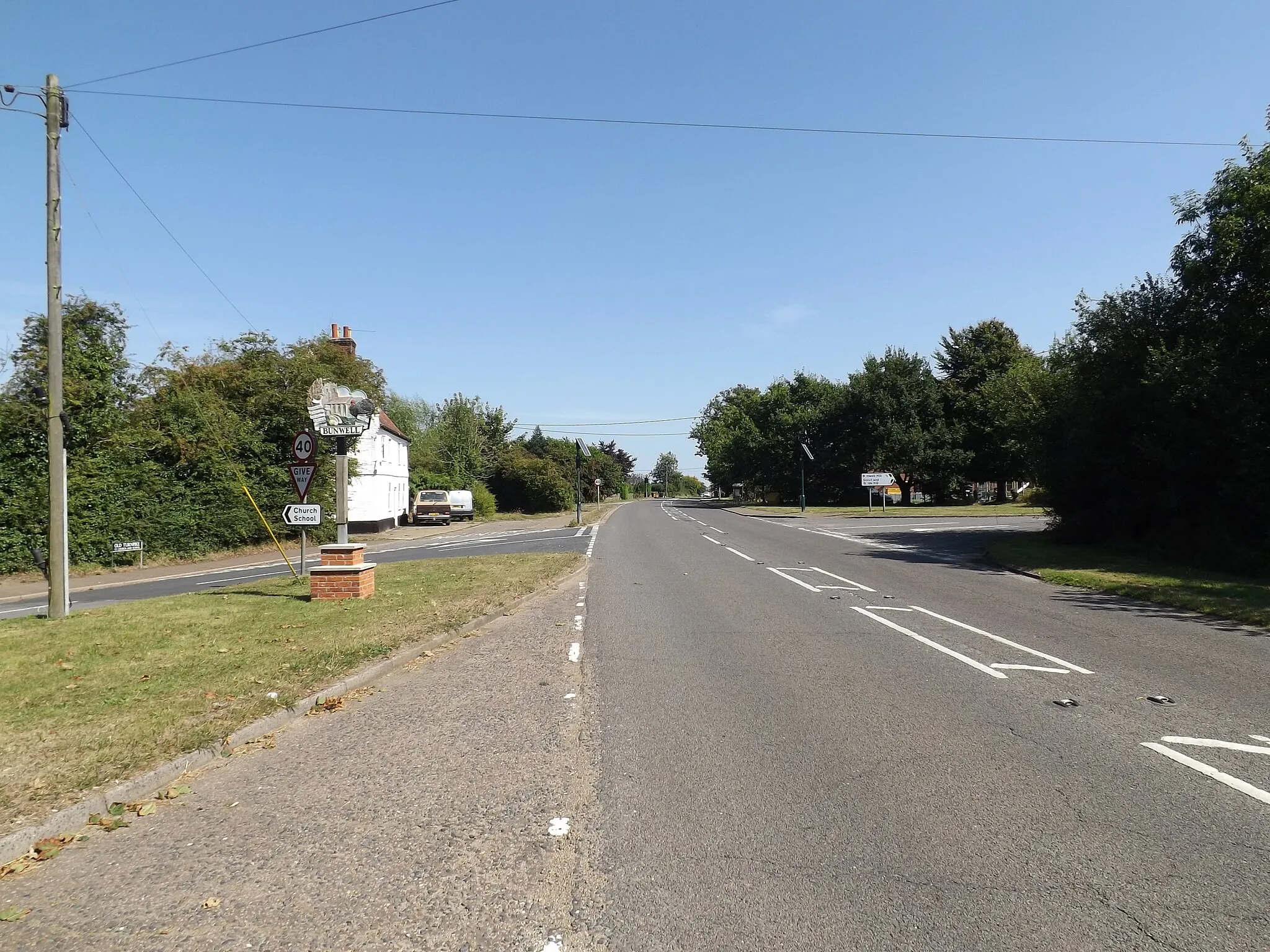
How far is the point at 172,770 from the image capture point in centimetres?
543

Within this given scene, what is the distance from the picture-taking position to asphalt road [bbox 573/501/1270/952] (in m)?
3.51

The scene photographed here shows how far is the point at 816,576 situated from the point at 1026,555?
22.2 feet

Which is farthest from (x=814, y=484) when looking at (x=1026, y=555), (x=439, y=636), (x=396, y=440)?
(x=439, y=636)

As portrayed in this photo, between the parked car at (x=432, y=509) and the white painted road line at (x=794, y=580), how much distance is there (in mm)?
31664

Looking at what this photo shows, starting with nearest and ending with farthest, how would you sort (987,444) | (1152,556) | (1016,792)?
(1016,792), (1152,556), (987,444)

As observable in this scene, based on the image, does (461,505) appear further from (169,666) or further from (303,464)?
(169,666)

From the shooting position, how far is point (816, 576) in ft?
56.3

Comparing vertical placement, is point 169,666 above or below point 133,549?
below

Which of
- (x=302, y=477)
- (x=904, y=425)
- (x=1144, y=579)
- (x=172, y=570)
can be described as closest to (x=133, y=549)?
(x=172, y=570)

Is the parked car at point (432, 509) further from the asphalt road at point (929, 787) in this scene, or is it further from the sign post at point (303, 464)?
the asphalt road at point (929, 787)

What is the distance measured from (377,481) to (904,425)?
1479 inches

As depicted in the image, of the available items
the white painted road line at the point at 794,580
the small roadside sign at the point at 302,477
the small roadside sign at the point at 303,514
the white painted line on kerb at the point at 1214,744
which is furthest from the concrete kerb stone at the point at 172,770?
the white painted road line at the point at 794,580

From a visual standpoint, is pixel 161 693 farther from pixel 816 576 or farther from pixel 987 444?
pixel 987 444

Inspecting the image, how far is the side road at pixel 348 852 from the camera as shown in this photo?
3525 millimetres
